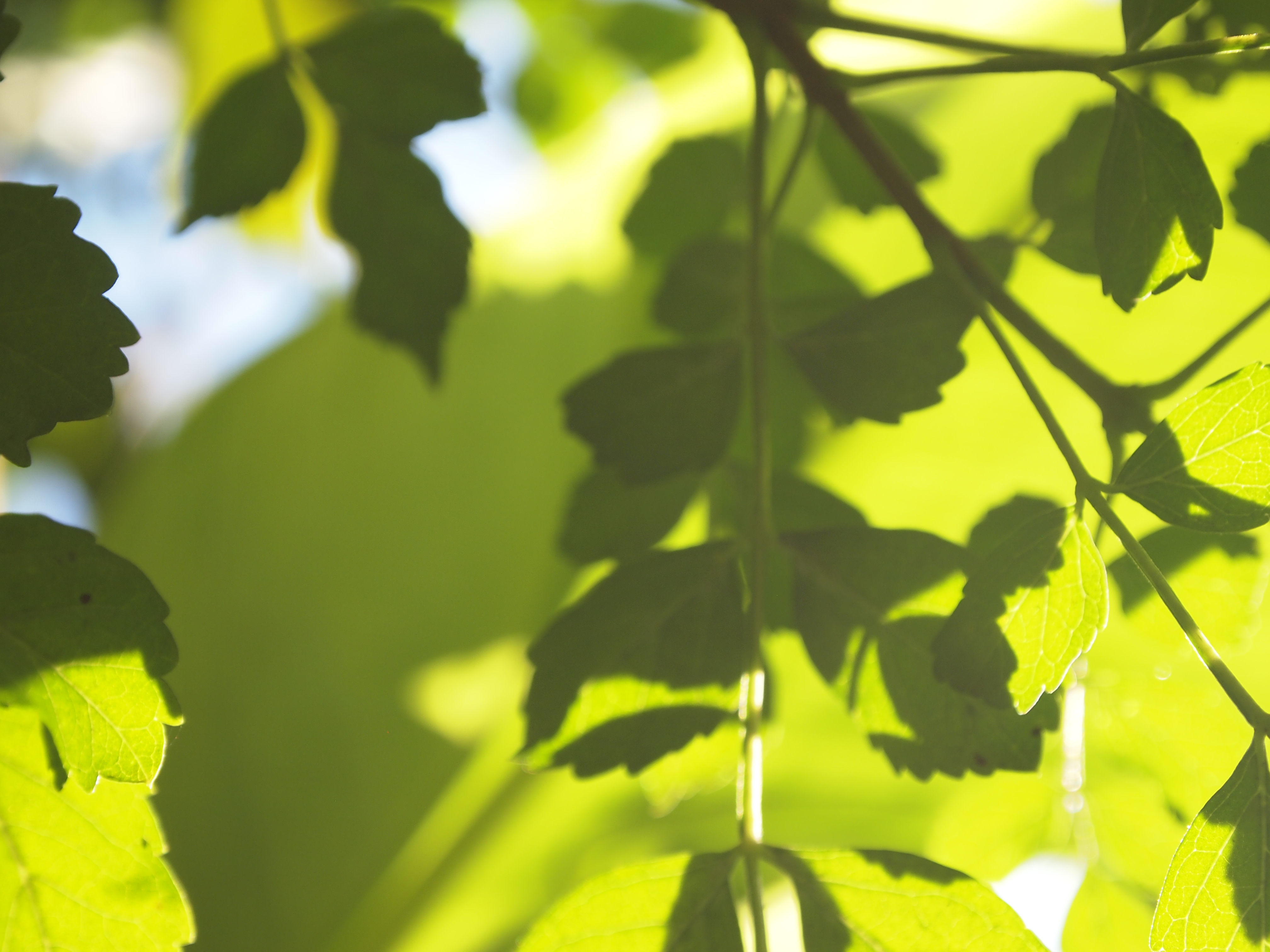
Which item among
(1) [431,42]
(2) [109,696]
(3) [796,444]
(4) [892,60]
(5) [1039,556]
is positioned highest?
(4) [892,60]

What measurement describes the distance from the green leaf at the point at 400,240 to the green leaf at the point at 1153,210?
0.29 metres

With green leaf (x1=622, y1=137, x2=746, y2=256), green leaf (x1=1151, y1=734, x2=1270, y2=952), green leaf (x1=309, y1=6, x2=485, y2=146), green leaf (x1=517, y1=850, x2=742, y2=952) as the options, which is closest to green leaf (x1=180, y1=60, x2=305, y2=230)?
green leaf (x1=309, y1=6, x2=485, y2=146)

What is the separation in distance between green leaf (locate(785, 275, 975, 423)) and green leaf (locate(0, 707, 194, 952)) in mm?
294

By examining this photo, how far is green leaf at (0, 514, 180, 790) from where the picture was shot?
279 mm

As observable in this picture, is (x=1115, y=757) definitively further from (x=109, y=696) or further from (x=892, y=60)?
(x=892, y=60)

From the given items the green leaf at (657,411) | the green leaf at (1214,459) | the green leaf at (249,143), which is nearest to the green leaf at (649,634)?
the green leaf at (657,411)

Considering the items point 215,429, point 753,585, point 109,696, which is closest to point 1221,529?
point 753,585

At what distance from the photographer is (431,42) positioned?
0.45 metres

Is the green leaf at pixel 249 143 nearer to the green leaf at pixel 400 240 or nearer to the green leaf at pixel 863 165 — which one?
the green leaf at pixel 400 240

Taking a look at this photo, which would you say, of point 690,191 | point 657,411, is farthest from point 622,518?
point 690,191

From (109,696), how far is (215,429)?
0.80 metres

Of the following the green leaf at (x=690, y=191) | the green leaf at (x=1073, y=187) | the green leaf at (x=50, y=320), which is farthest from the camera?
the green leaf at (x=690, y=191)

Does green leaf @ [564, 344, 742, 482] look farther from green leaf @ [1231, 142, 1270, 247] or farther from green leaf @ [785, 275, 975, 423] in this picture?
green leaf @ [1231, 142, 1270, 247]

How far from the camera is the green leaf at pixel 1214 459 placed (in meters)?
0.27
